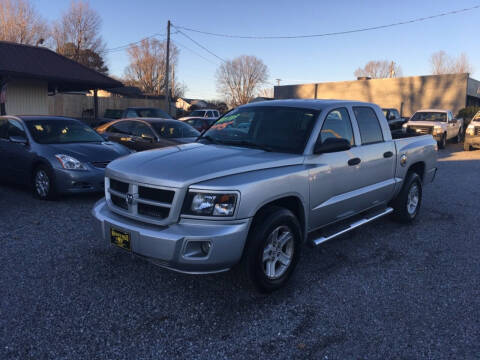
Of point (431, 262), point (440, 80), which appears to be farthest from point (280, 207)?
point (440, 80)

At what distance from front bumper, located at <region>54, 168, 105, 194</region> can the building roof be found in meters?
12.4

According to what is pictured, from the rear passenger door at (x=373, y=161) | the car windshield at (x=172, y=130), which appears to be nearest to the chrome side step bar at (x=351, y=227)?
the rear passenger door at (x=373, y=161)

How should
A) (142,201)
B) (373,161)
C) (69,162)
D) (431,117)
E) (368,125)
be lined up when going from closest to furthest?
(142,201), (373,161), (368,125), (69,162), (431,117)

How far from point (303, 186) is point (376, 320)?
4.32 feet

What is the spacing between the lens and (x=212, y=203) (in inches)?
126

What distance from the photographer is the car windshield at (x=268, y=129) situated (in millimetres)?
4168

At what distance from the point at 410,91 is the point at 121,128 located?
31316 millimetres

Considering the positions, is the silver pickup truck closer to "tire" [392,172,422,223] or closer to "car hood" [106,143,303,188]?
"car hood" [106,143,303,188]

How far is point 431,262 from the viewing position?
4582 millimetres

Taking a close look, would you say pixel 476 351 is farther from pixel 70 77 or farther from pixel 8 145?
pixel 70 77

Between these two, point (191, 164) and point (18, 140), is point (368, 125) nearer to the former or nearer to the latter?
point (191, 164)

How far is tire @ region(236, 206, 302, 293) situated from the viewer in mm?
3363

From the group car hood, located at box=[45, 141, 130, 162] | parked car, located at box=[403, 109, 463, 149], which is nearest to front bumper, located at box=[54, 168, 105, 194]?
car hood, located at box=[45, 141, 130, 162]

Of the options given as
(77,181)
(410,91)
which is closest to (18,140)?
(77,181)
